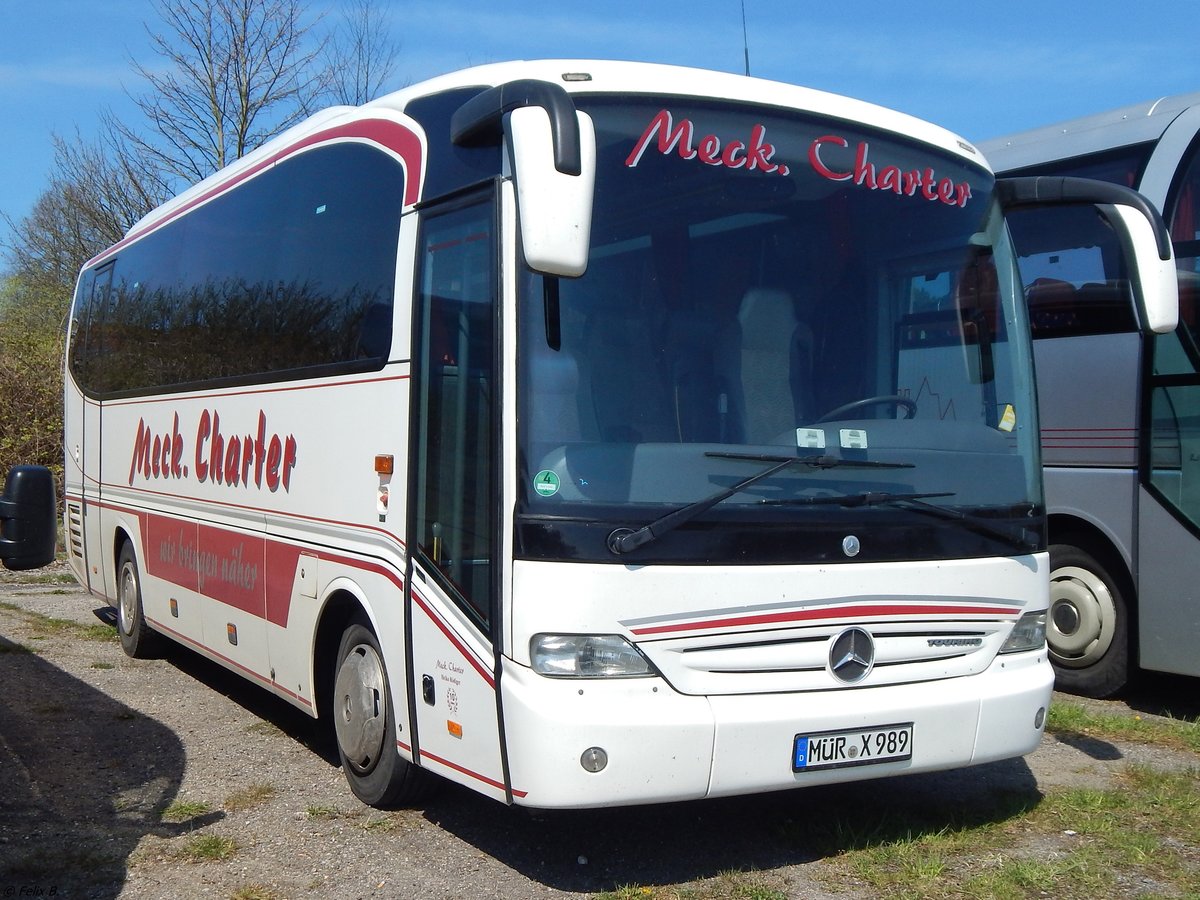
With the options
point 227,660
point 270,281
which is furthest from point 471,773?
point 270,281

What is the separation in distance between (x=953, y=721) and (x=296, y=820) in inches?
115

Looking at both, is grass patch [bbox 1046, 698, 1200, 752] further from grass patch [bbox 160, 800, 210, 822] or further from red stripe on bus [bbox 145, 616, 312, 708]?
grass patch [bbox 160, 800, 210, 822]

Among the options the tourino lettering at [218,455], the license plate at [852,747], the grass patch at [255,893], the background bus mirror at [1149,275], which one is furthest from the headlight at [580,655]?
the background bus mirror at [1149,275]

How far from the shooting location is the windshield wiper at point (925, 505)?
4945 millimetres

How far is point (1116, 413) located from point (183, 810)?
5858 millimetres

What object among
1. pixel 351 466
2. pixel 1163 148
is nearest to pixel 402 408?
pixel 351 466

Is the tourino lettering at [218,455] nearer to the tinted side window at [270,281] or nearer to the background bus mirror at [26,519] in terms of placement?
the tinted side window at [270,281]

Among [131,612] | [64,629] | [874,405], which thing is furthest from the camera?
[64,629]

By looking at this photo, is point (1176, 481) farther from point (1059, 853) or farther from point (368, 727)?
point (368, 727)

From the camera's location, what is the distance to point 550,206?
4137 mm

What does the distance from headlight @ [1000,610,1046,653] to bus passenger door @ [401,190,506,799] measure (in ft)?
7.16

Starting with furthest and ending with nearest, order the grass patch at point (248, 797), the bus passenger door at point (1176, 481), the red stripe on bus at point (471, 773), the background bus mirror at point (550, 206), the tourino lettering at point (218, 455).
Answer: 1. the bus passenger door at point (1176, 481)
2. the tourino lettering at point (218, 455)
3. the grass patch at point (248, 797)
4. the red stripe on bus at point (471, 773)
5. the background bus mirror at point (550, 206)

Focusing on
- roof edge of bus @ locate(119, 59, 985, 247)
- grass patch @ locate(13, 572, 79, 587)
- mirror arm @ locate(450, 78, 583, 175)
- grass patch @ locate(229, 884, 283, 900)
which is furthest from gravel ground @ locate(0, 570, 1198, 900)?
grass patch @ locate(13, 572, 79, 587)

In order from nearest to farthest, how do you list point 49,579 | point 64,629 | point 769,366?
point 769,366, point 64,629, point 49,579
